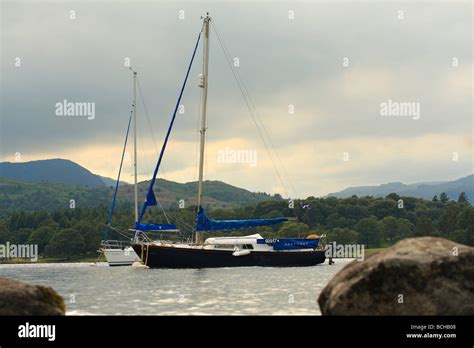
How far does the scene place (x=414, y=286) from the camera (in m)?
19.1

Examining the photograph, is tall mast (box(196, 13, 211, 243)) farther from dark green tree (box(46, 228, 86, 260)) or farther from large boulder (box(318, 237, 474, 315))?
dark green tree (box(46, 228, 86, 260))

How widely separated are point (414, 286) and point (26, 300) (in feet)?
40.8

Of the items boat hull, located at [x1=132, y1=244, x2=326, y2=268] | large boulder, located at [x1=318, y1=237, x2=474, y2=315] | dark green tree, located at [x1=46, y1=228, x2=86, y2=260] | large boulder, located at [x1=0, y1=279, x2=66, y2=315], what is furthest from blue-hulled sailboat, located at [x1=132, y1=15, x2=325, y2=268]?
dark green tree, located at [x1=46, y1=228, x2=86, y2=260]

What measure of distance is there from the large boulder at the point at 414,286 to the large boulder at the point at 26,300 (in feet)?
30.5

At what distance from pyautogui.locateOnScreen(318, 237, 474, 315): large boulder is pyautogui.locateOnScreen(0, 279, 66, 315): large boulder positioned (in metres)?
9.29

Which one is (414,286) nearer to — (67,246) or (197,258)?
(197,258)

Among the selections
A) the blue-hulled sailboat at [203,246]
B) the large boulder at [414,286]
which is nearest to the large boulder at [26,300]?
the large boulder at [414,286]

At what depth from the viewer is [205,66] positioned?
77.1m

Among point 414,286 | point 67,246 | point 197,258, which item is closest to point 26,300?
point 414,286

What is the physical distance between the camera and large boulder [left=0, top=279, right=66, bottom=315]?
62.6 ft

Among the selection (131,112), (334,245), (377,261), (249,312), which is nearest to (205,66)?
(131,112)

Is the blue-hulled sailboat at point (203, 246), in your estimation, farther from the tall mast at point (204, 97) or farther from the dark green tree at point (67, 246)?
the dark green tree at point (67, 246)
